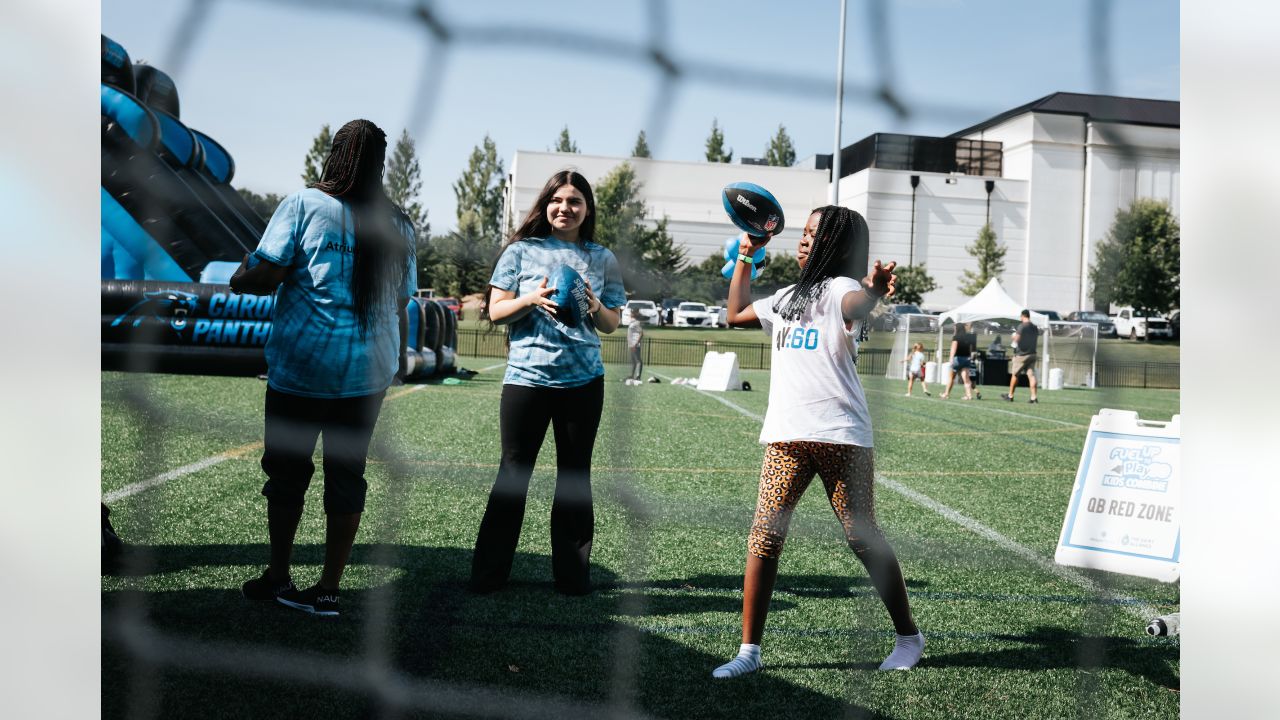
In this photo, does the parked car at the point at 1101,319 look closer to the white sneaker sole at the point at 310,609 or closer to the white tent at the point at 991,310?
the white sneaker sole at the point at 310,609

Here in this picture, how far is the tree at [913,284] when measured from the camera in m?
3.75

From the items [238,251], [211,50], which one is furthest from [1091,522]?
[238,251]

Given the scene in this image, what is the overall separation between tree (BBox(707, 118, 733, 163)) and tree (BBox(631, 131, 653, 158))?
152mm

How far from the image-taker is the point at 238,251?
22.0 feet

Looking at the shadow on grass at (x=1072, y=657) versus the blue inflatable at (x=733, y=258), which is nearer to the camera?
the shadow on grass at (x=1072, y=657)

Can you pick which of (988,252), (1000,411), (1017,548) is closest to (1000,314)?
(1000,411)

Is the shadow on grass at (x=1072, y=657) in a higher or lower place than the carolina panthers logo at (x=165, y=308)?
lower

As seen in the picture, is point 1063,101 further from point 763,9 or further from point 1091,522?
point 1091,522

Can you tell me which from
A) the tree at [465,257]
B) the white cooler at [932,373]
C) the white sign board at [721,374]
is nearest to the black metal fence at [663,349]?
the white cooler at [932,373]

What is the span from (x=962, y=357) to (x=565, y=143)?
11.5 meters

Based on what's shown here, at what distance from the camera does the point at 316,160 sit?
7.63ft

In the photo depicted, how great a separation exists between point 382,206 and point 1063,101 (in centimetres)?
150

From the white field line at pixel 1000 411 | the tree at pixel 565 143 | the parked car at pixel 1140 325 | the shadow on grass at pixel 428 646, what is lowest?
the white field line at pixel 1000 411
